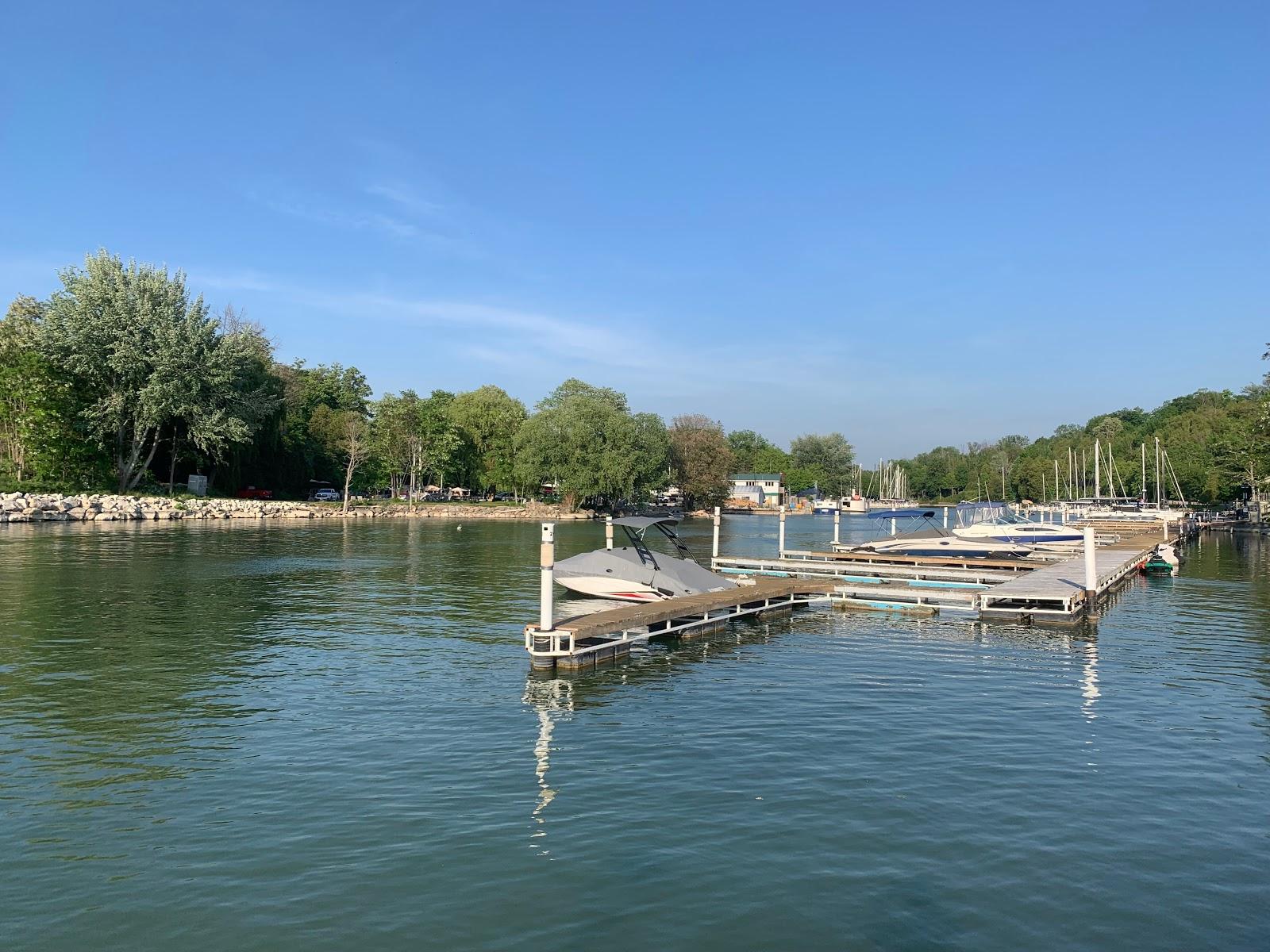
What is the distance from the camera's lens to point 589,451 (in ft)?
308

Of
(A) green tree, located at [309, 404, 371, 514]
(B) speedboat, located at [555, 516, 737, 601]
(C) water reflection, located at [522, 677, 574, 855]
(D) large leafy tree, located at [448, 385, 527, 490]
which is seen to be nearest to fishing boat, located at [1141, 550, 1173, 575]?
(B) speedboat, located at [555, 516, 737, 601]

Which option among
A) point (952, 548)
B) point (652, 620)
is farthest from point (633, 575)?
point (952, 548)

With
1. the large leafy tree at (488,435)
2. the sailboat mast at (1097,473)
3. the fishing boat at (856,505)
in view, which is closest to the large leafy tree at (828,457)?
the fishing boat at (856,505)

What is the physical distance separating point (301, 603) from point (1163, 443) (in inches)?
4582

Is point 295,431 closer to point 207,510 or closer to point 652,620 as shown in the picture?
point 207,510

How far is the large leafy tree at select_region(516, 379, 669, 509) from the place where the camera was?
93125 mm

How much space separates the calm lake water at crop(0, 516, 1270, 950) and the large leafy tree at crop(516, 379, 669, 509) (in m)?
69.5

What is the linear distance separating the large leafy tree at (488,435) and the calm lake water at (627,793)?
287ft

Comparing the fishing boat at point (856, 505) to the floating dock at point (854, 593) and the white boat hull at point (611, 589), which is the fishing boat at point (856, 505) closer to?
the floating dock at point (854, 593)

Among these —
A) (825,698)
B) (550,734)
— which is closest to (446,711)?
(550,734)

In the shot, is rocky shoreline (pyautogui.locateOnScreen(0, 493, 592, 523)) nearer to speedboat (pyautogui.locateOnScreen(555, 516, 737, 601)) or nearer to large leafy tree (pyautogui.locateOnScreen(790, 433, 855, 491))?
speedboat (pyautogui.locateOnScreen(555, 516, 737, 601))

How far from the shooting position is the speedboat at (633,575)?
1081 inches

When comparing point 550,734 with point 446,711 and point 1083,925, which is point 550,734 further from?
point 1083,925

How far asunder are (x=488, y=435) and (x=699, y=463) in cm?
3085
